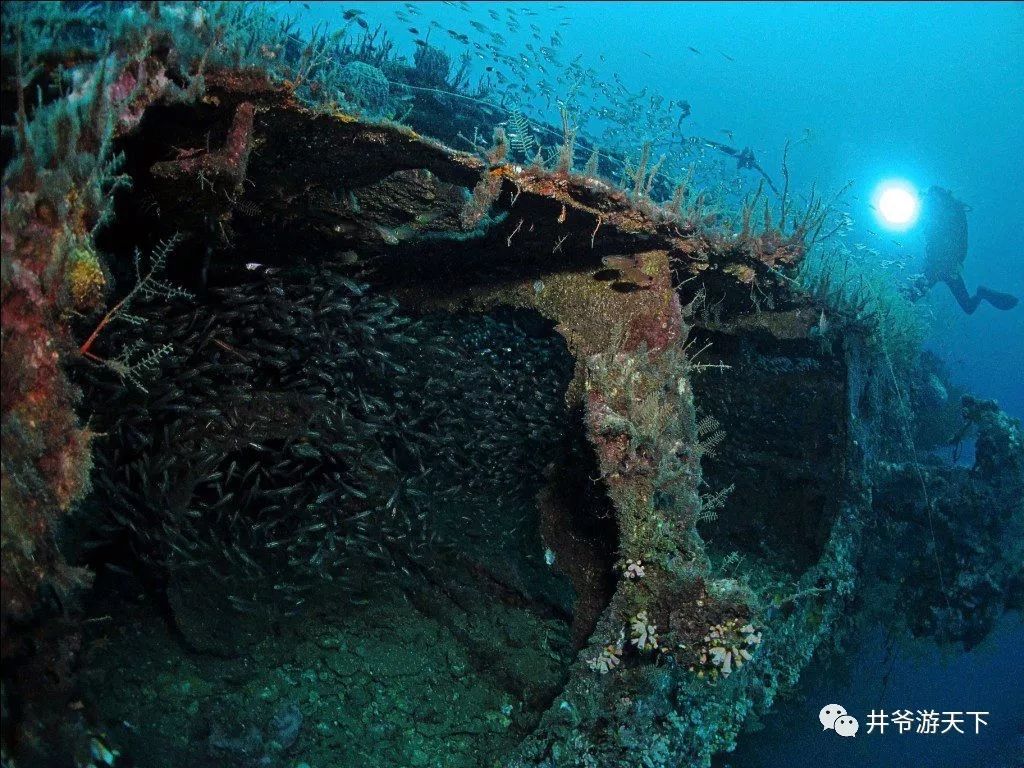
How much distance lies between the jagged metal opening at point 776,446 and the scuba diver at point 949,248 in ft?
41.9

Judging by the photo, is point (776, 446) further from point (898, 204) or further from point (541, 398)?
point (898, 204)

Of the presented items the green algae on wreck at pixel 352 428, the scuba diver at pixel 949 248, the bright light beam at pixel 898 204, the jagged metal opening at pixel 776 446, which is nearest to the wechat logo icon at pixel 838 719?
the green algae on wreck at pixel 352 428

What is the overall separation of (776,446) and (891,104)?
15179cm

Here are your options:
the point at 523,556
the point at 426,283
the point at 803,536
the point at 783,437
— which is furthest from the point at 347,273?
the point at 803,536

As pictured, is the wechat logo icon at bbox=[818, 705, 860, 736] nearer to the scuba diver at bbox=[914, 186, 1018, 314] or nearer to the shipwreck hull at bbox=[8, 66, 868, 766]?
the shipwreck hull at bbox=[8, 66, 868, 766]

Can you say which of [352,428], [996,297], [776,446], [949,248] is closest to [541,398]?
[352,428]

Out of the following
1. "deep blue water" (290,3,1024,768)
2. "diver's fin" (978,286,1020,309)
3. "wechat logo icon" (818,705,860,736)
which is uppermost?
"deep blue water" (290,3,1024,768)

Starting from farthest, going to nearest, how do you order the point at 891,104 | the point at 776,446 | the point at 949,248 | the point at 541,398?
the point at 891,104 < the point at 949,248 < the point at 776,446 < the point at 541,398

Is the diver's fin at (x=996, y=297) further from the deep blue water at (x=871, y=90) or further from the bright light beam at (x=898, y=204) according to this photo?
the deep blue water at (x=871, y=90)

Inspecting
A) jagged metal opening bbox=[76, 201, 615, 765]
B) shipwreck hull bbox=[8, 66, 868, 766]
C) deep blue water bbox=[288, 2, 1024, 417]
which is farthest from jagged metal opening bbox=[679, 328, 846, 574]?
deep blue water bbox=[288, 2, 1024, 417]

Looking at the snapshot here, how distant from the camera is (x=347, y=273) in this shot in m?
6.36

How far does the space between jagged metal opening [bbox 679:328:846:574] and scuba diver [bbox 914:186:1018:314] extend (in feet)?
41.9

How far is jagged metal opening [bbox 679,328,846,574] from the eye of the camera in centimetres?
853

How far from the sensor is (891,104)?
410ft
